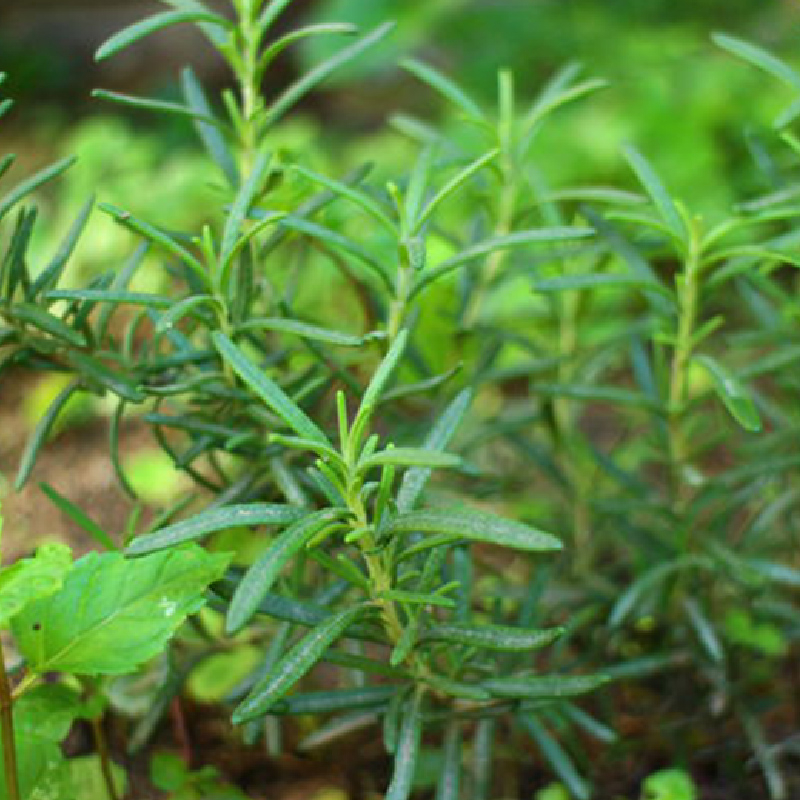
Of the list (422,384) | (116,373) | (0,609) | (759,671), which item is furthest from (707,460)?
(0,609)

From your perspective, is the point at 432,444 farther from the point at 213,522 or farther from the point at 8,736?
the point at 8,736

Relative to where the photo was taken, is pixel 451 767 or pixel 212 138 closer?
pixel 451 767

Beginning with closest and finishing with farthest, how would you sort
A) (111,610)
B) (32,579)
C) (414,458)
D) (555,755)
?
(414,458), (32,579), (111,610), (555,755)

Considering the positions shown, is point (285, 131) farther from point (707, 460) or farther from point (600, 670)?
point (600, 670)

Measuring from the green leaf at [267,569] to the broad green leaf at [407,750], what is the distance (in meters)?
0.21

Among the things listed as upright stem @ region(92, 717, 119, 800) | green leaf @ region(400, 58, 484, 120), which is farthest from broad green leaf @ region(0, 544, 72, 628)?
green leaf @ region(400, 58, 484, 120)

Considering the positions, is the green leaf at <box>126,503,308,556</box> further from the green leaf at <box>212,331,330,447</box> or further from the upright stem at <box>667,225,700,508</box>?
the upright stem at <box>667,225,700,508</box>

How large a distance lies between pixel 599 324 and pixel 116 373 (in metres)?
1.48

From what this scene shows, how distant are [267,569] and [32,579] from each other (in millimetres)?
211

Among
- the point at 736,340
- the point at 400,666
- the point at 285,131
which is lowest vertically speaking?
the point at 400,666

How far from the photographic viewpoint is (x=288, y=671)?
2.94 feet

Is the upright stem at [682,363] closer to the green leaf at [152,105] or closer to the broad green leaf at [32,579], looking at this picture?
the green leaf at [152,105]

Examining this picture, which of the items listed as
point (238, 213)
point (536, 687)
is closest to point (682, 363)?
point (536, 687)

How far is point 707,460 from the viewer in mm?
2084
